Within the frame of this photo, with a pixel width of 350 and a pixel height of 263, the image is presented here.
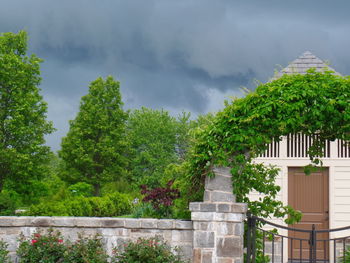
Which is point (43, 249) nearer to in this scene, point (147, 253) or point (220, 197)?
point (147, 253)

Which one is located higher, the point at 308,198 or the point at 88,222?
the point at 308,198

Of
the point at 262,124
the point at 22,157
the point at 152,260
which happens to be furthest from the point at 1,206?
the point at 262,124

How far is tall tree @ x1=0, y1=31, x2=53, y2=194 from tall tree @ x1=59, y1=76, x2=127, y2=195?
6.42m

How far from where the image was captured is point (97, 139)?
25.7 meters

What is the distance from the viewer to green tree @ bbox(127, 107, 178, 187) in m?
28.7

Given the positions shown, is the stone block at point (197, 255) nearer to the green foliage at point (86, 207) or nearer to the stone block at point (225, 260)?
the stone block at point (225, 260)

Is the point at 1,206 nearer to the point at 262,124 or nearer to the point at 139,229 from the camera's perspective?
the point at 139,229

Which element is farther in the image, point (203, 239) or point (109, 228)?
point (109, 228)

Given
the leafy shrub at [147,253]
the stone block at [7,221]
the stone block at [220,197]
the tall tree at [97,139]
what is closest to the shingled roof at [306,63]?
the stone block at [220,197]

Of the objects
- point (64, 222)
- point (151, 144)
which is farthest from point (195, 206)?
point (151, 144)

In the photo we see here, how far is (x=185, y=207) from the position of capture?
6.91 m

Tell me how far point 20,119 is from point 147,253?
1282cm

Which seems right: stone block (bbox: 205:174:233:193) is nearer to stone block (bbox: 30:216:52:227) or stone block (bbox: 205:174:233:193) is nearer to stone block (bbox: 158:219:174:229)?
stone block (bbox: 158:219:174:229)

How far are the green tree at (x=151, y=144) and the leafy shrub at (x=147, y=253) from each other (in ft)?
68.7
